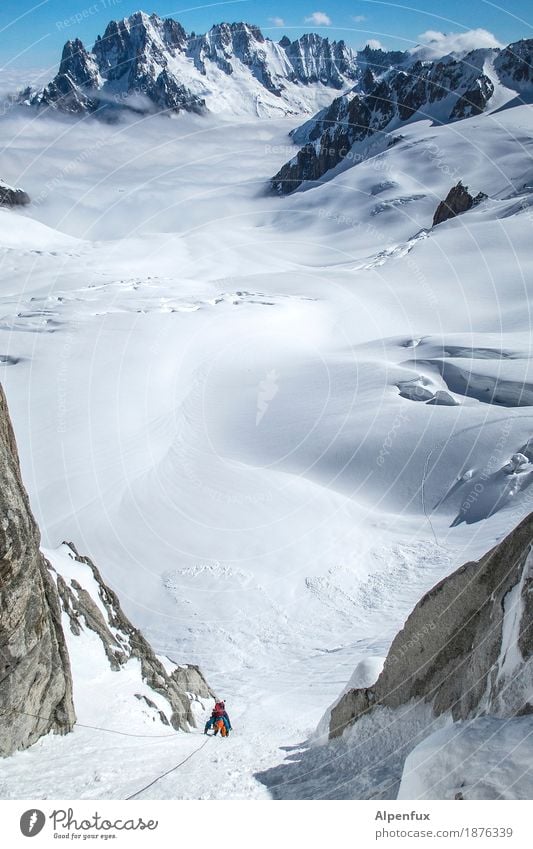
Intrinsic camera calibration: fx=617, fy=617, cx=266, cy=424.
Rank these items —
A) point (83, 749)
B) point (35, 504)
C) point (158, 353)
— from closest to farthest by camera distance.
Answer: point (83, 749)
point (35, 504)
point (158, 353)

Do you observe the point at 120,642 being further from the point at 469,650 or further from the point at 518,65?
the point at 518,65

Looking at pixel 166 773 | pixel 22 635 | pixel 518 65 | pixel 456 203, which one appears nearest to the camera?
pixel 166 773

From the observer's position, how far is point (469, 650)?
8945mm

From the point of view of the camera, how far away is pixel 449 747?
6.40 m

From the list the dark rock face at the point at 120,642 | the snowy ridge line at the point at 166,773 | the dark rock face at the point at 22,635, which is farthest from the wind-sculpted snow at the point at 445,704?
the dark rock face at the point at 120,642

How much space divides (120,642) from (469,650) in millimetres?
11466

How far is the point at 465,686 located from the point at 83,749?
719cm

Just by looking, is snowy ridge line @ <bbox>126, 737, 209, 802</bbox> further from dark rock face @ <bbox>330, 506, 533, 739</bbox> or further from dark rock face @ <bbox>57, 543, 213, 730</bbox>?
dark rock face @ <bbox>57, 543, 213, 730</bbox>

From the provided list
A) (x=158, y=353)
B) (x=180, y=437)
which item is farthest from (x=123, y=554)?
(x=158, y=353)

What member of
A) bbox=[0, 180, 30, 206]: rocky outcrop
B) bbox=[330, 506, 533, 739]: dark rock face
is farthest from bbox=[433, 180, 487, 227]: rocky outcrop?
bbox=[330, 506, 533, 739]: dark rock face

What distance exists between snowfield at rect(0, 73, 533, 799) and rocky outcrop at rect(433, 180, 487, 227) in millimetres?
42654

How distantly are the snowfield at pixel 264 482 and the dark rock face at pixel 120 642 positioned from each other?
1.06 m

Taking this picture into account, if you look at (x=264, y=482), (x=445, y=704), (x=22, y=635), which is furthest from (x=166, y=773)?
(x=264, y=482)

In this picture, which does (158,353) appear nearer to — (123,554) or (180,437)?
(180,437)
